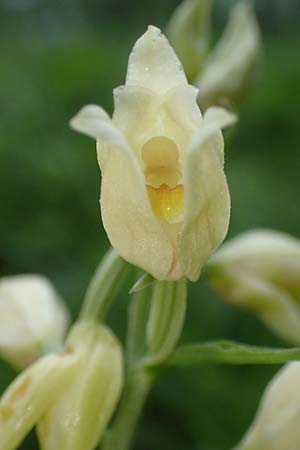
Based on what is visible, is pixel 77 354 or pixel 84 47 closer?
pixel 77 354

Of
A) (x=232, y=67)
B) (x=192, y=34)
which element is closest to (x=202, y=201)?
(x=232, y=67)

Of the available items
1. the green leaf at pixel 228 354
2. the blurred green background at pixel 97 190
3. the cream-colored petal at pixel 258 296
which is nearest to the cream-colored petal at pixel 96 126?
the green leaf at pixel 228 354

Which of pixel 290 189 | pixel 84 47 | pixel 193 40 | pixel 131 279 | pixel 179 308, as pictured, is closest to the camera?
pixel 179 308

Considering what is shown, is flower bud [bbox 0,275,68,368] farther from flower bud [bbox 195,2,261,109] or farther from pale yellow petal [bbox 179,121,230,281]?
pale yellow petal [bbox 179,121,230,281]

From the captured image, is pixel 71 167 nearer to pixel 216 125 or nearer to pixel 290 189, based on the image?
pixel 290 189

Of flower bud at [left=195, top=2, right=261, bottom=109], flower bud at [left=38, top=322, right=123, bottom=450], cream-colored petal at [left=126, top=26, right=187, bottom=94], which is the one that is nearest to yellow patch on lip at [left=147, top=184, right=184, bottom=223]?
cream-colored petal at [left=126, top=26, right=187, bottom=94]

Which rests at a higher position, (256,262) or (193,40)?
(193,40)

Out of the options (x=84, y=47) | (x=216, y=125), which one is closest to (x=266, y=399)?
(x=216, y=125)
